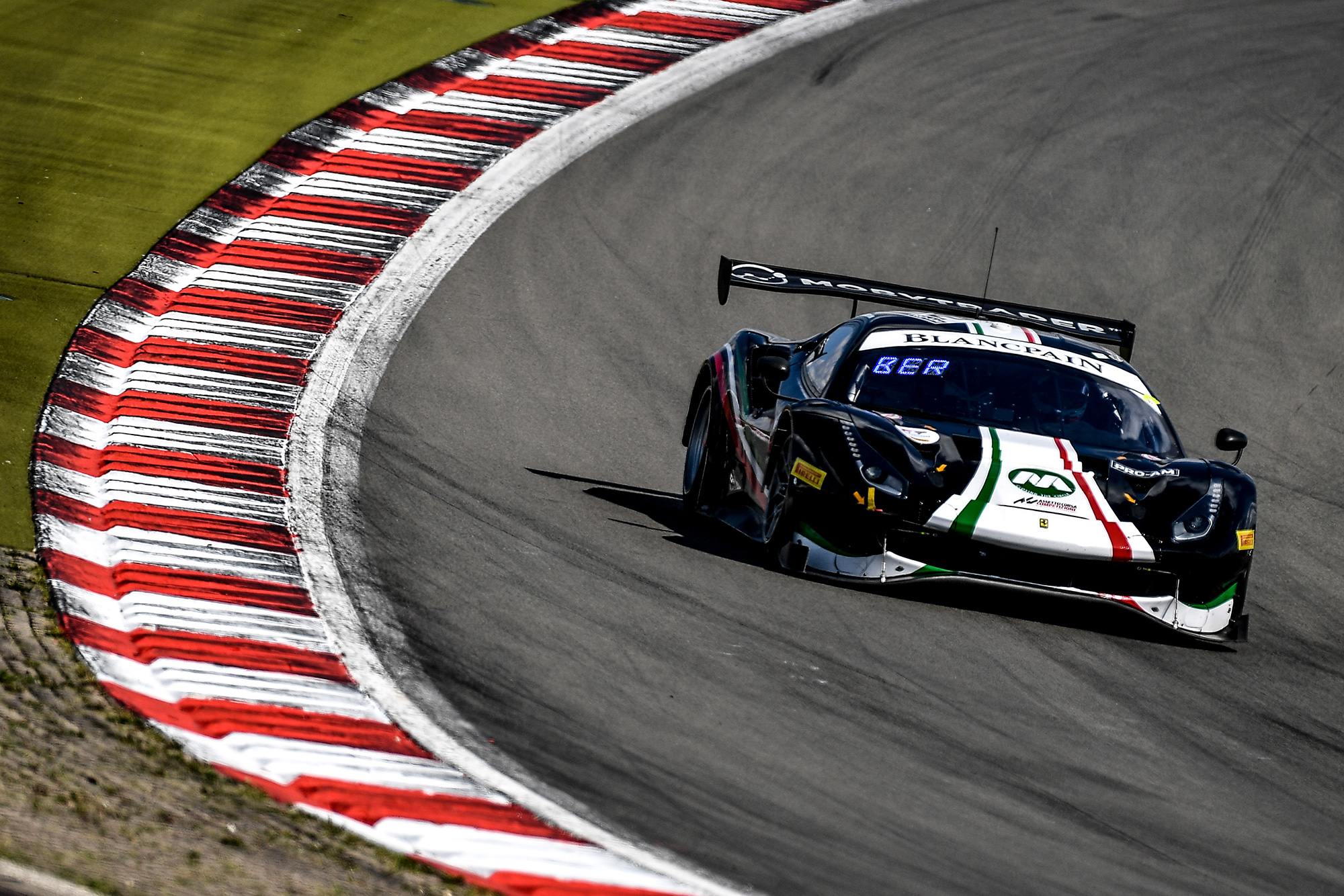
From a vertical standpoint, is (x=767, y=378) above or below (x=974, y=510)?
above

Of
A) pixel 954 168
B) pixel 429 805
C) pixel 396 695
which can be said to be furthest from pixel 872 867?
pixel 954 168

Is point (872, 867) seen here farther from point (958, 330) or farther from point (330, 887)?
point (958, 330)

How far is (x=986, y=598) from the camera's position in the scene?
8.06 metres

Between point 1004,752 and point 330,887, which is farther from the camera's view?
point 1004,752

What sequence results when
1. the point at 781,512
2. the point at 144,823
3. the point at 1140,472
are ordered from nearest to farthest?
the point at 144,823
the point at 1140,472
the point at 781,512

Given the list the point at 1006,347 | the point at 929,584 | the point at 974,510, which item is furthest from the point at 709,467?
the point at 974,510

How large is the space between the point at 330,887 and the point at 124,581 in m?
2.76

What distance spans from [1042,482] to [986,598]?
2.32ft

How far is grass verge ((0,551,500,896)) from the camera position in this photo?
4570 mm

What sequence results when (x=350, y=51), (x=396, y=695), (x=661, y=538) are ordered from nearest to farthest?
(x=396, y=695) < (x=661, y=538) < (x=350, y=51)

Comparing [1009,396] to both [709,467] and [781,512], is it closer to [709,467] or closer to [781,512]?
[781,512]

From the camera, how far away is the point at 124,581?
7004mm

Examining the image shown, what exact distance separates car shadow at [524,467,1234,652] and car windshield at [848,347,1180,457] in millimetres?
798

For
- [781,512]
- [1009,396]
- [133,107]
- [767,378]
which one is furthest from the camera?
[133,107]
